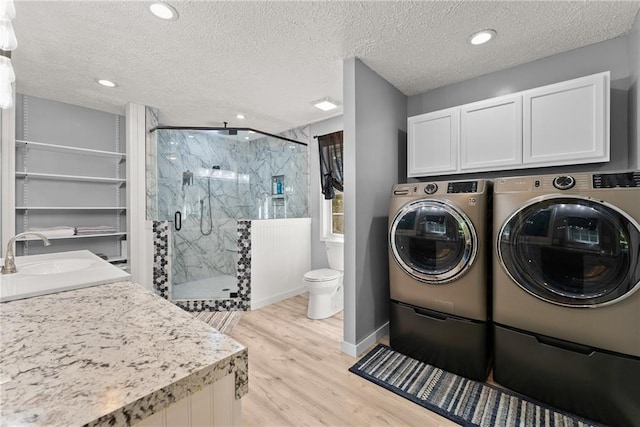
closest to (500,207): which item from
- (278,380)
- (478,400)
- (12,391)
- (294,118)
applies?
(478,400)

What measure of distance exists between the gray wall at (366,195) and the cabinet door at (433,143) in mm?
212

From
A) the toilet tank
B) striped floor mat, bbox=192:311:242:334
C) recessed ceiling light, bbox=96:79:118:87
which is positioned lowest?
striped floor mat, bbox=192:311:242:334

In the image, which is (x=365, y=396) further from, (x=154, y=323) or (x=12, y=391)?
(x=12, y=391)

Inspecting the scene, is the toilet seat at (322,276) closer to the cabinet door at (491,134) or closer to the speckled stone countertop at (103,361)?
the cabinet door at (491,134)

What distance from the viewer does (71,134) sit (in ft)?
10.5

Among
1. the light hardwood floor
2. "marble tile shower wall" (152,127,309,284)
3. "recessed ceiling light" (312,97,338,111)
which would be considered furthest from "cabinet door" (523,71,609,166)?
"marble tile shower wall" (152,127,309,284)

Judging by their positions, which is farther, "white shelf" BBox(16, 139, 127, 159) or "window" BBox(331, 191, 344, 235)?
"window" BBox(331, 191, 344, 235)

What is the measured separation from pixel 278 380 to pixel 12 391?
5.44 feet

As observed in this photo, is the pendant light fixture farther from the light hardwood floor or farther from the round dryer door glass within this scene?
the round dryer door glass

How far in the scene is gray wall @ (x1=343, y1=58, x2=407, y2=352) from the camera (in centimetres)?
225

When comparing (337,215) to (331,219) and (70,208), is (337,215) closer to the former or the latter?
(331,219)

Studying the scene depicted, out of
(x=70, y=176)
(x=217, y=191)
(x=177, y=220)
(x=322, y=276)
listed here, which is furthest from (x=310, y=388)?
(x=70, y=176)

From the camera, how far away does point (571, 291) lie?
157 cm

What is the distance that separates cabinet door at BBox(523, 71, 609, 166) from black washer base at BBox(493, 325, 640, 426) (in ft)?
4.04
